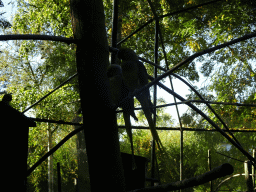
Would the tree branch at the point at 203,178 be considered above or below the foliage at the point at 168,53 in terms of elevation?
below

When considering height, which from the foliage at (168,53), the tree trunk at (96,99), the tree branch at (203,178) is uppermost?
the foliage at (168,53)

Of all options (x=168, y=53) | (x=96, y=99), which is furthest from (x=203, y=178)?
(x=168, y=53)

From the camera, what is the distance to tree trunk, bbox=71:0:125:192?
0.80 metres

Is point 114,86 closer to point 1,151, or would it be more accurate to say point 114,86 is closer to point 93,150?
point 93,150

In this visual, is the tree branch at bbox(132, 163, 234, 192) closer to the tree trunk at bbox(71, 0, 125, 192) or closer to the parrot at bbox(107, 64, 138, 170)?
the tree trunk at bbox(71, 0, 125, 192)

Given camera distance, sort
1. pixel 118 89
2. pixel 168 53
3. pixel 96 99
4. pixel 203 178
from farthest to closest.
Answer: pixel 168 53 → pixel 118 89 → pixel 96 99 → pixel 203 178

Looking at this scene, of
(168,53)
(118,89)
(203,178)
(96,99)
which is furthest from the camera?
(168,53)

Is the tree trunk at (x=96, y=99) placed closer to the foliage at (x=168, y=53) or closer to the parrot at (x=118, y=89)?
the parrot at (x=118, y=89)

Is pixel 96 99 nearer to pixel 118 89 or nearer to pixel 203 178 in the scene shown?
pixel 118 89

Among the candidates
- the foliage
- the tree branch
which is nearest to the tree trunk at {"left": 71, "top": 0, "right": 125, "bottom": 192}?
the tree branch

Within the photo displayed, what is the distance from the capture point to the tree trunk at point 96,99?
0.80 metres

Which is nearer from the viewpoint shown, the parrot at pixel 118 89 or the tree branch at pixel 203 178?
the tree branch at pixel 203 178

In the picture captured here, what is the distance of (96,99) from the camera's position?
84cm

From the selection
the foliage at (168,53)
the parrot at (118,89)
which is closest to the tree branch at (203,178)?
the parrot at (118,89)
